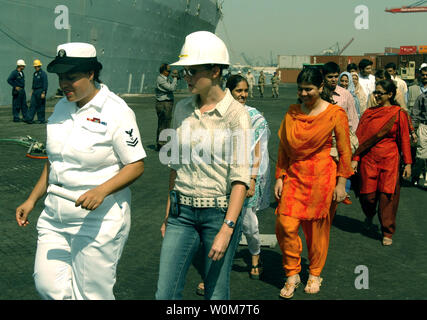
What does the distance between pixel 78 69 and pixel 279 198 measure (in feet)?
7.85

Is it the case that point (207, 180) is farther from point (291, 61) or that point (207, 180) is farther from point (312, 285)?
point (291, 61)

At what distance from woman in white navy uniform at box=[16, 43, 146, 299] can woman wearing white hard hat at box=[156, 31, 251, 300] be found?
327 millimetres

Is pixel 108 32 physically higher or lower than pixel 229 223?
higher

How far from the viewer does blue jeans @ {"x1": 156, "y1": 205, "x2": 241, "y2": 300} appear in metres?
3.16

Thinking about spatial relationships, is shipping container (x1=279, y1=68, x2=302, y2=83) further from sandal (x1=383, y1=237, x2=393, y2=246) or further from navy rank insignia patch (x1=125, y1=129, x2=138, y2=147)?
navy rank insignia patch (x1=125, y1=129, x2=138, y2=147)

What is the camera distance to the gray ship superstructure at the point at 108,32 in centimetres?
2381

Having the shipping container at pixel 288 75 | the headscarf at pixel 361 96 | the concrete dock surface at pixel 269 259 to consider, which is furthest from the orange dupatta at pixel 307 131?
the shipping container at pixel 288 75

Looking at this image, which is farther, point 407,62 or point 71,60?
point 407,62

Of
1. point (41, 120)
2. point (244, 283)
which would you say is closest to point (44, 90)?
point (41, 120)

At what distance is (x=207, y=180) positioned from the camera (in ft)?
10.5

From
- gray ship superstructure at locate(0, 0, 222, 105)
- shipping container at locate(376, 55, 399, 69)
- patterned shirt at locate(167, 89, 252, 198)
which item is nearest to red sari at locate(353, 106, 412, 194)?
patterned shirt at locate(167, 89, 252, 198)

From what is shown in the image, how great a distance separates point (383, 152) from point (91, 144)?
443 centimetres

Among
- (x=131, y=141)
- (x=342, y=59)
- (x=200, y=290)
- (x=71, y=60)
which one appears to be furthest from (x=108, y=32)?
(x=342, y=59)

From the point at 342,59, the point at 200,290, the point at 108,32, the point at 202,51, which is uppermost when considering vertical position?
the point at 342,59
